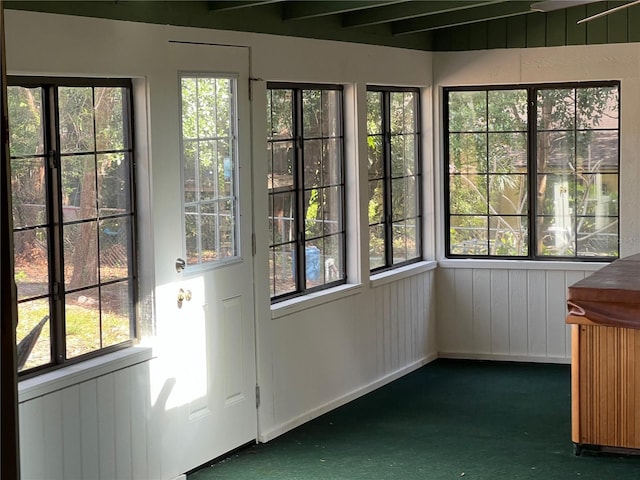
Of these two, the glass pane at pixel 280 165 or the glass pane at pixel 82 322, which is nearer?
the glass pane at pixel 82 322

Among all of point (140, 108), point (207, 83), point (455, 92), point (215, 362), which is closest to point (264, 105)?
point (207, 83)

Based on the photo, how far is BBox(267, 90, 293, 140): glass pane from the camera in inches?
230

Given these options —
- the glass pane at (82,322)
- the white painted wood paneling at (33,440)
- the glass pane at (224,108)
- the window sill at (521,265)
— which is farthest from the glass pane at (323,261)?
the white painted wood paneling at (33,440)

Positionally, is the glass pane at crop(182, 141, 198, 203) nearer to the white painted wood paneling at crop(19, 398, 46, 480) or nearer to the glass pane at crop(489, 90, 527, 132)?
the white painted wood paneling at crop(19, 398, 46, 480)

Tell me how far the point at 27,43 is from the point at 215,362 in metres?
2.04

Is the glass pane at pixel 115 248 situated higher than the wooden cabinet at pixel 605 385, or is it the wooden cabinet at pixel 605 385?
the glass pane at pixel 115 248

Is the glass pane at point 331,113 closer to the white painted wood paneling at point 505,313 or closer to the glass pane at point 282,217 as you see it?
the glass pane at point 282,217

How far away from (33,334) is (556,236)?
4416mm

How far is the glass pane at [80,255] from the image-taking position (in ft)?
14.5

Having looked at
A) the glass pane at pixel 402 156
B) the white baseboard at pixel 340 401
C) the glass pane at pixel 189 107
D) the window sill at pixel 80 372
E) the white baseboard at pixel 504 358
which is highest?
the glass pane at pixel 189 107

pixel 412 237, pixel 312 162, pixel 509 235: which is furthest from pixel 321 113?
pixel 509 235

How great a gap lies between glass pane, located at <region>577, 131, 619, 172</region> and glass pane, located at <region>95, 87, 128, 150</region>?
12.7ft

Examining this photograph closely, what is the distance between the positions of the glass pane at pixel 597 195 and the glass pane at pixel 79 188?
4.09 m

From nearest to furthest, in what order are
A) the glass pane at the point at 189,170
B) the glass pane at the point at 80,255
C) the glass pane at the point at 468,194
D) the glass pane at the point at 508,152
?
the glass pane at the point at 80,255, the glass pane at the point at 189,170, the glass pane at the point at 508,152, the glass pane at the point at 468,194
